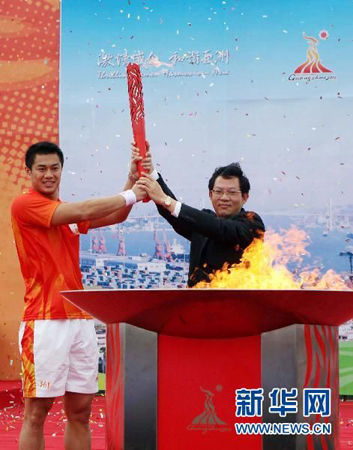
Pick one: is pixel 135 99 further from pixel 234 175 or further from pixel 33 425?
pixel 33 425

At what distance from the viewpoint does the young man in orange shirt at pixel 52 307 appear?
2.29m

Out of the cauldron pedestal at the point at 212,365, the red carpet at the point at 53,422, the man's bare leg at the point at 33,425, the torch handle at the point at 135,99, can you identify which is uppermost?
the torch handle at the point at 135,99

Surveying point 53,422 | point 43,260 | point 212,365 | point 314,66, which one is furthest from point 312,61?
point 212,365

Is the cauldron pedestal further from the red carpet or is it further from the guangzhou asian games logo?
the guangzhou asian games logo

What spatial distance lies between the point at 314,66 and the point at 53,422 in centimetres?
235

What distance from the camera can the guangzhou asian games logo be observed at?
14.8ft

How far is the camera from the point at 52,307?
2.32 m

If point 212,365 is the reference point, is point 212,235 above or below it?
above

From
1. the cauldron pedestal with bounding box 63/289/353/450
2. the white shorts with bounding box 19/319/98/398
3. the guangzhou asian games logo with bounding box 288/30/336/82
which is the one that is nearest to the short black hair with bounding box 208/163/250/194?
the white shorts with bounding box 19/319/98/398

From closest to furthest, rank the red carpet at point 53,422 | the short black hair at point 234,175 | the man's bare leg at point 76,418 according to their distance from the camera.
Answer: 1. the man's bare leg at point 76,418
2. the short black hair at point 234,175
3. the red carpet at point 53,422

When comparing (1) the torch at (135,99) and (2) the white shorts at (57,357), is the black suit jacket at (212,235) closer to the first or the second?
(1) the torch at (135,99)

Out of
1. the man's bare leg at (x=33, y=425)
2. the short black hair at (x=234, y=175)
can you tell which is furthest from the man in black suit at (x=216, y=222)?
the man's bare leg at (x=33, y=425)

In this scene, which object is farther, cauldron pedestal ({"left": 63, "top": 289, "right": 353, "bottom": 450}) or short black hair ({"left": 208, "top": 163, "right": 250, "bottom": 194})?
short black hair ({"left": 208, "top": 163, "right": 250, "bottom": 194})

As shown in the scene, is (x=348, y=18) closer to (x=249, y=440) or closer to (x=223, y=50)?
(x=223, y=50)
